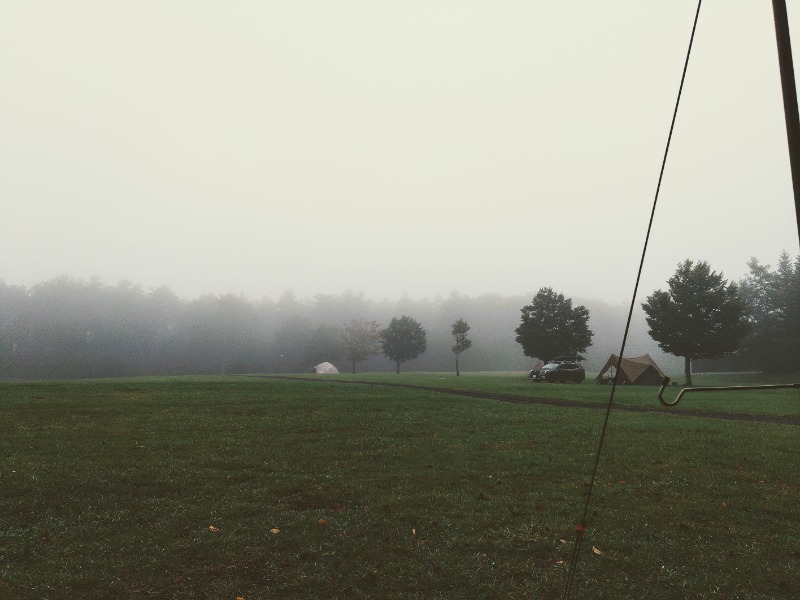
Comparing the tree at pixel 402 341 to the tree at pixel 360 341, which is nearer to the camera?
the tree at pixel 402 341

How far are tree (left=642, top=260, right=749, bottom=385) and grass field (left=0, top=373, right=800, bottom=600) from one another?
135 feet

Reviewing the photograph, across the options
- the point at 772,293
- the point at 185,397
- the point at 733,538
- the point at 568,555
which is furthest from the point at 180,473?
the point at 772,293

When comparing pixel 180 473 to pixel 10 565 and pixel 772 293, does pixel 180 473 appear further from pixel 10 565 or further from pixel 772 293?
pixel 772 293

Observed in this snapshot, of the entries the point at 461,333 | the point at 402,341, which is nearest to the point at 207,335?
the point at 402,341

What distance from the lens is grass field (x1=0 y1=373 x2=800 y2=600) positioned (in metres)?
5.45

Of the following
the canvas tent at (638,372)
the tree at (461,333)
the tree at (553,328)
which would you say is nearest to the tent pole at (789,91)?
the canvas tent at (638,372)

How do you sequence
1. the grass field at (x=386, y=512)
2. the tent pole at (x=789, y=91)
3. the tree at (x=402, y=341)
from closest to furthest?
the tent pole at (x=789, y=91) → the grass field at (x=386, y=512) → the tree at (x=402, y=341)

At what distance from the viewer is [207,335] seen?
118 meters

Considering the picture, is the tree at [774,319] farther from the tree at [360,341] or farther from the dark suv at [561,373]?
the tree at [360,341]

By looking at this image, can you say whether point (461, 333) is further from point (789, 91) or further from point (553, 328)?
point (789, 91)

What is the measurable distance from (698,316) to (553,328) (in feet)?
51.4

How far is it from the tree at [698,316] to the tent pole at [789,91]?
54.4m

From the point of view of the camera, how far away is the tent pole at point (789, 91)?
3.31 m

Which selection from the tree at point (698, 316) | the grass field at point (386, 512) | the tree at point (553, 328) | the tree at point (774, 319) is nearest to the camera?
the grass field at point (386, 512)
